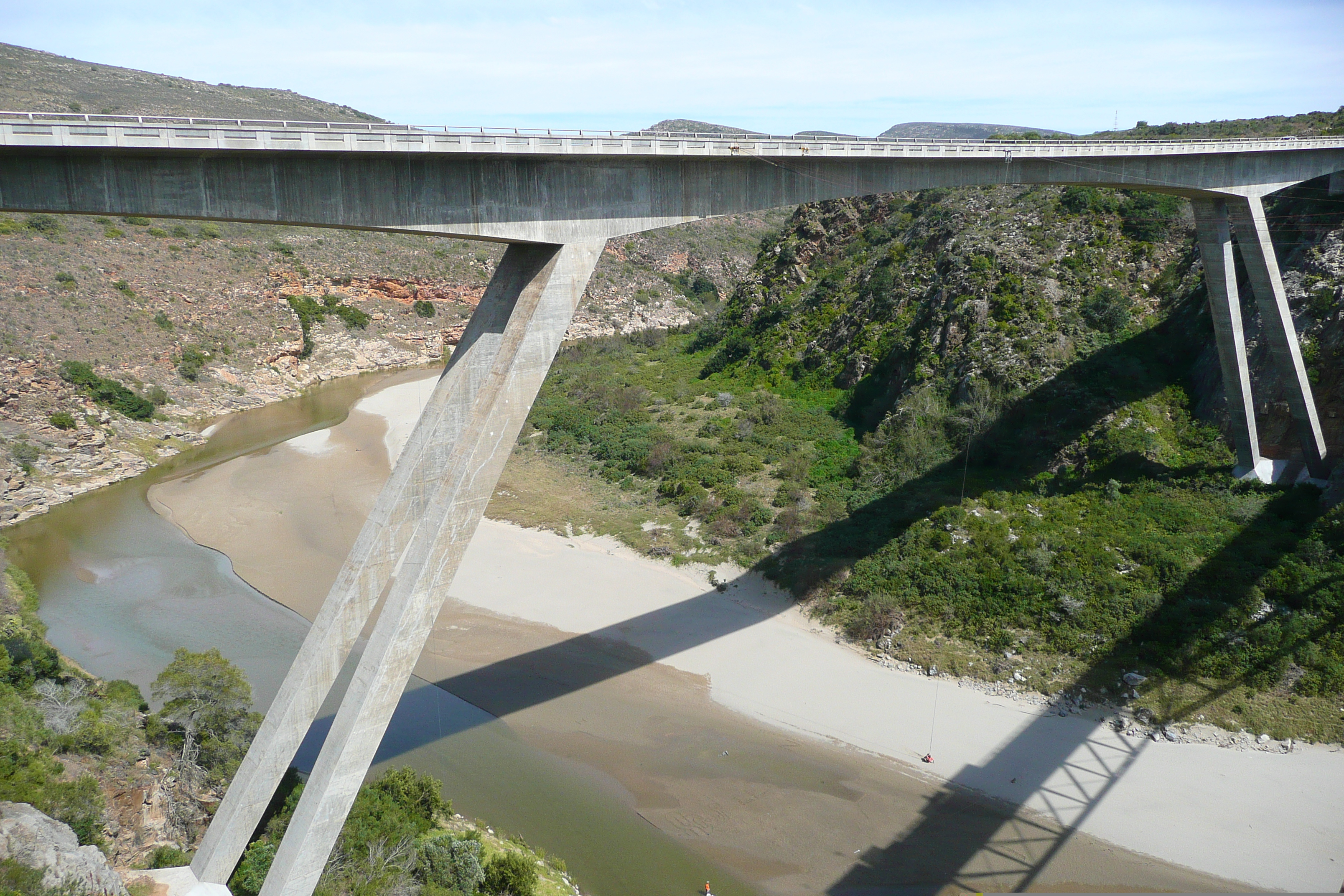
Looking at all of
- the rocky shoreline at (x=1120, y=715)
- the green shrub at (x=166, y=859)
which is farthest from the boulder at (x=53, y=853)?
the rocky shoreline at (x=1120, y=715)

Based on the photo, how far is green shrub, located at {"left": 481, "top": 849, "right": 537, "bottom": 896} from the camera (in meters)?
12.2

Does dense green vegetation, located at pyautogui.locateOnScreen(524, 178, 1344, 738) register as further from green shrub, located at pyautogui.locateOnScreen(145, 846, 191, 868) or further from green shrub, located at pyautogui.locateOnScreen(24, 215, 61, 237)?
green shrub, located at pyautogui.locateOnScreen(24, 215, 61, 237)

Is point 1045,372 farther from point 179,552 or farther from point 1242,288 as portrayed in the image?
point 179,552

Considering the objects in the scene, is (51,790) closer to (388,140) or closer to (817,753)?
(388,140)

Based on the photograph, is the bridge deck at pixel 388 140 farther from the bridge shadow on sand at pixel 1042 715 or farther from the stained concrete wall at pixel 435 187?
the bridge shadow on sand at pixel 1042 715

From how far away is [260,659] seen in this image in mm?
20625

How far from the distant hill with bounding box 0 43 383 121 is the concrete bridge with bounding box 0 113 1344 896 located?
52.5m

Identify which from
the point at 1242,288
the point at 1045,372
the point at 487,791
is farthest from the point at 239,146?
the point at 1242,288

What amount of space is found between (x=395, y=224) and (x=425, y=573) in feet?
15.9

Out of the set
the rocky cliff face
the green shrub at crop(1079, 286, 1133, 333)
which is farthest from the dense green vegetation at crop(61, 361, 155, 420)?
the green shrub at crop(1079, 286, 1133, 333)

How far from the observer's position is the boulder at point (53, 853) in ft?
29.1

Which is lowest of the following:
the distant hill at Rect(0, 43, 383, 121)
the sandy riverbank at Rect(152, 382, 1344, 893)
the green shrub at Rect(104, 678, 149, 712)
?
the sandy riverbank at Rect(152, 382, 1344, 893)

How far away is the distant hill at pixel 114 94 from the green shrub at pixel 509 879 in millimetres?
56549

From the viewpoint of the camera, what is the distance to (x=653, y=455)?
3167 cm
